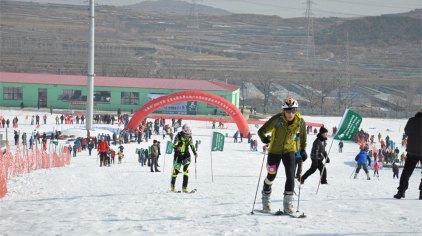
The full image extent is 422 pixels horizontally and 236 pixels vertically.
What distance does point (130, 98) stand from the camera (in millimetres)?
68562

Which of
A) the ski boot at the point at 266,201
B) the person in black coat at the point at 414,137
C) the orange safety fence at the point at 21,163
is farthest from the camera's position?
the orange safety fence at the point at 21,163

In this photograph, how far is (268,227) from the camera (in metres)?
9.52

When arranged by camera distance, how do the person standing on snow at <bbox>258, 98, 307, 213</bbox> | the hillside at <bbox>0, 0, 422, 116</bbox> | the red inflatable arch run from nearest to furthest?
1. the person standing on snow at <bbox>258, 98, 307, 213</bbox>
2. the red inflatable arch
3. the hillside at <bbox>0, 0, 422, 116</bbox>

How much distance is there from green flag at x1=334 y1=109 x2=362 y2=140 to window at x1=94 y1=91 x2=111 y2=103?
5544 cm

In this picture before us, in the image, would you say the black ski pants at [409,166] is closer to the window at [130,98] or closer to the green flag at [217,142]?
the green flag at [217,142]

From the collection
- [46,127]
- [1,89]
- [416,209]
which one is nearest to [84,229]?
[416,209]

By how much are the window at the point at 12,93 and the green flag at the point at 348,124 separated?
2262 inches

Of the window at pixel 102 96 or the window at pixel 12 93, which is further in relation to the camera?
the window at pixel 102 96

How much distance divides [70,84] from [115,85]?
4170 millimetres

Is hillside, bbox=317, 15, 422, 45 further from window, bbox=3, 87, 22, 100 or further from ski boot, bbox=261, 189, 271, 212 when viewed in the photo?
ski boot, bbox=261, 189, 271, 212

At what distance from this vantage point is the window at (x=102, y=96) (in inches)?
2694

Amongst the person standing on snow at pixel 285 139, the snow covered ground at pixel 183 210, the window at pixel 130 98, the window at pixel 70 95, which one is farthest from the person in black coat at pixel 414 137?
the window at pixel 70 95

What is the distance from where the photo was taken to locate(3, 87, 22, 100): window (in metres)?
68.1

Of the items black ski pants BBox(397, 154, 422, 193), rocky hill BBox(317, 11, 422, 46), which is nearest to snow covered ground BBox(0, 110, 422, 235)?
black ski pants BBox(397, 154, 422, 193)
